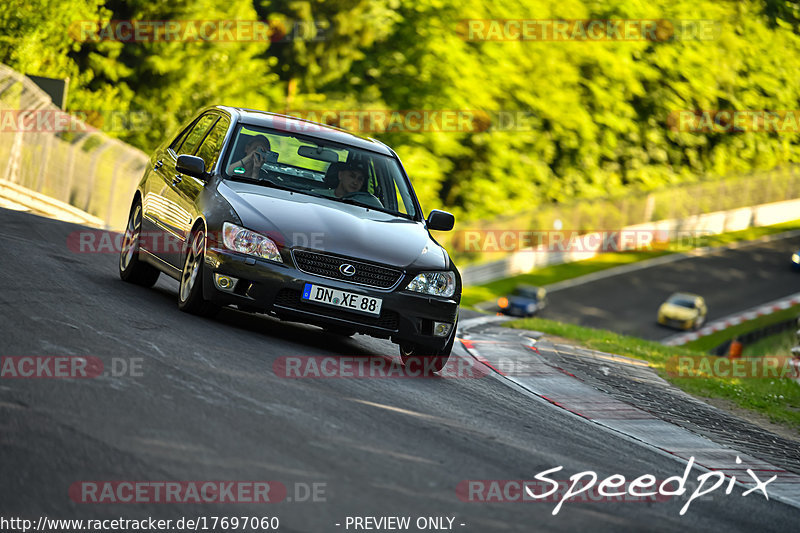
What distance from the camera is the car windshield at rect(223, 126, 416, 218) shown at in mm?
9477

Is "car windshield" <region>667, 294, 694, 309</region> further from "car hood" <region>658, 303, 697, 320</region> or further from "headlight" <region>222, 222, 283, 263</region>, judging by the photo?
"headlight" <region>222, 222, 283, 263</region>

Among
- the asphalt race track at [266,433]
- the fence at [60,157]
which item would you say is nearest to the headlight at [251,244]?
the asphalt race track at [266,433]

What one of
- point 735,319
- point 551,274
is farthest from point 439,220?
point 551,274

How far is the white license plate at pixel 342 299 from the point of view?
833 centimetres

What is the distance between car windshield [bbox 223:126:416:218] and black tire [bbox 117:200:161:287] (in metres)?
1.57

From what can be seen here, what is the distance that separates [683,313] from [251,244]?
32.3 m

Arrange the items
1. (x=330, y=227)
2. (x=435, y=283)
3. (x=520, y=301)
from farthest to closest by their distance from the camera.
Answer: (x=520, y=301)
(x=435, y=283)
(x=330, y=227)

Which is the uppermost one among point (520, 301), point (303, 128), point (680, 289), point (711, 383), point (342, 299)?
point (303, 128)

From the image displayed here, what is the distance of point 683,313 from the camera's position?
127ft

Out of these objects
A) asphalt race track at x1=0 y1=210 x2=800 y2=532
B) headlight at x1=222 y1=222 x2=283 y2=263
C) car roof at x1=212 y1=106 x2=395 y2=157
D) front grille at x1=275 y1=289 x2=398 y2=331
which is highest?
car roof at x1=212 y1=106 x2=395 y2=157

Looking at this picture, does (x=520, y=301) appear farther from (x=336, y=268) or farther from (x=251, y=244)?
(x=251, y=244)

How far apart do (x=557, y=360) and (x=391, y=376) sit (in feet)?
14.1

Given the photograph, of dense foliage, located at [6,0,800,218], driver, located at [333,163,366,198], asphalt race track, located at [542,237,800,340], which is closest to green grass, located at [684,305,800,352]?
asphalt race track, located at [542,237,800,340]

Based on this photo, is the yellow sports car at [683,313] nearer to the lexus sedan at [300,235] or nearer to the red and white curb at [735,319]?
the red and white curb at [735,319]
